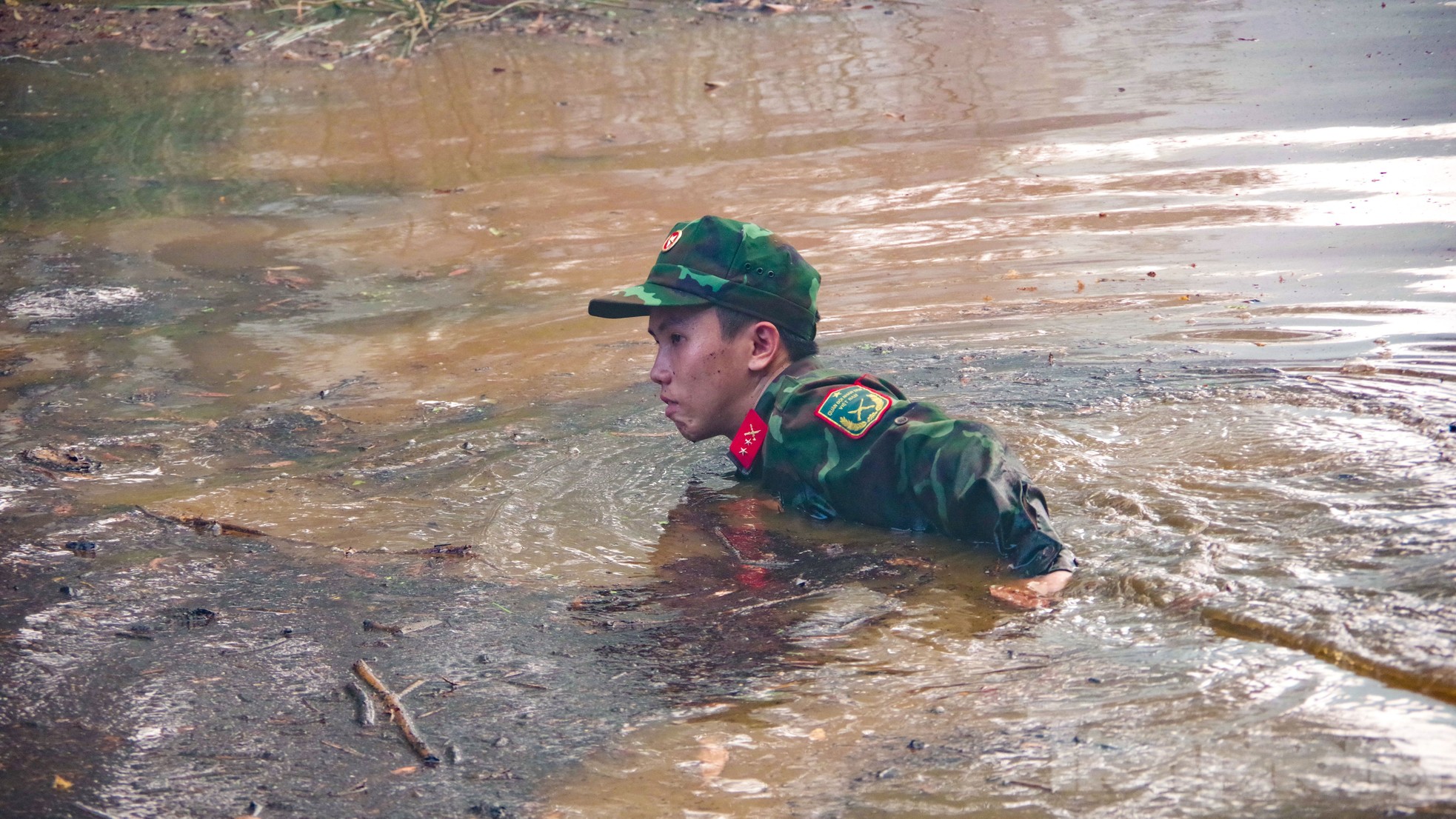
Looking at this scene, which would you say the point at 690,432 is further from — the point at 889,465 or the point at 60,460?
the point at 60,460

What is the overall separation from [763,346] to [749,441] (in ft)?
1.01

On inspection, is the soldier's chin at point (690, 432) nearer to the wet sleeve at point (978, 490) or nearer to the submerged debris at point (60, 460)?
the wet sleeve at point (978, 490)

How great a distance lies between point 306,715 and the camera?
9.72 feet

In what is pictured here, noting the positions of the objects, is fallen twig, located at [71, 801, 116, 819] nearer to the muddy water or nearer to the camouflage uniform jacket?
the muddy water

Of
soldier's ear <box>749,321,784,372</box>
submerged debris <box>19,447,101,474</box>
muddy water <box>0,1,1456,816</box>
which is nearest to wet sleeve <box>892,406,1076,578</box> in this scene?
muddy water <box>0,1,1456,816</box>

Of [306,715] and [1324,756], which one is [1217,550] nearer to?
[1324,756]

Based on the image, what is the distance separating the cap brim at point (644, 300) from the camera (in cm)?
420

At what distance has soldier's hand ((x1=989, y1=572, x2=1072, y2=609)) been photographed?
3.46 metres

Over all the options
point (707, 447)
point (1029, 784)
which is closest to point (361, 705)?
point (1029, 784)

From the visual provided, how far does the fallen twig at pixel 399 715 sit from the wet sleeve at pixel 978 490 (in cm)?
161

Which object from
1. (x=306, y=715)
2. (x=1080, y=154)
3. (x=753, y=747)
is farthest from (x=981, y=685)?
(x=1080, y=154)

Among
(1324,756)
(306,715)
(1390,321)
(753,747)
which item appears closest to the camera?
(1324,756)

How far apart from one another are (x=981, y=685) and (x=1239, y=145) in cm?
682

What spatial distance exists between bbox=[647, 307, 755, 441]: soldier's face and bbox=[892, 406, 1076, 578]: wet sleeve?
2.14 feet
